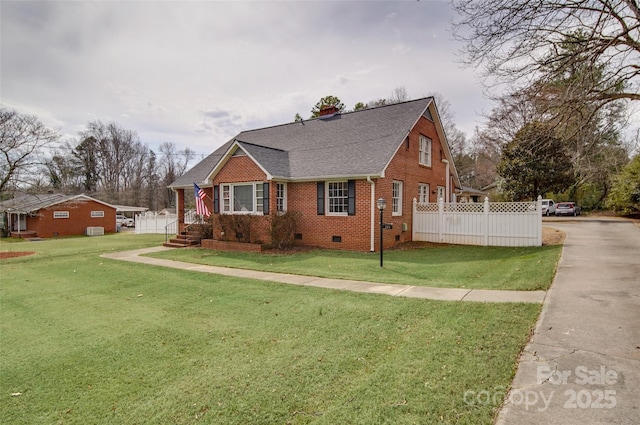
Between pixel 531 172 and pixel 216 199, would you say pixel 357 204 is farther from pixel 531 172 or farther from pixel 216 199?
pixel 531 172

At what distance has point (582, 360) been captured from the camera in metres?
3.59

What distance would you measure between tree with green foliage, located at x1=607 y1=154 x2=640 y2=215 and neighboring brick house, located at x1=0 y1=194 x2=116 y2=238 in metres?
47.3

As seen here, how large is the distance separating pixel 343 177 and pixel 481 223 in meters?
6.00

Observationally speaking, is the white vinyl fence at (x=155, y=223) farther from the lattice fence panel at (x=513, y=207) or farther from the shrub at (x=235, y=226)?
the lattice fence panel at (x=513, y=207)

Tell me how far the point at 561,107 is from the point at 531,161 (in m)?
20.6

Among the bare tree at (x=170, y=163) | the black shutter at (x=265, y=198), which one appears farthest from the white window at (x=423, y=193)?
the bare tree at (x=170, y=163)

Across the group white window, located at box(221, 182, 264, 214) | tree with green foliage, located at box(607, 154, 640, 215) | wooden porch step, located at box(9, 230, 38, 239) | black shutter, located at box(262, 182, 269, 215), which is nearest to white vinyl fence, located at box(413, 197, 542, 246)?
black shutter, located at box(262, 182, 269, 215)

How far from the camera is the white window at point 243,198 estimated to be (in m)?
14.6

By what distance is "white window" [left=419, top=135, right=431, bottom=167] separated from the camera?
55.3 ft

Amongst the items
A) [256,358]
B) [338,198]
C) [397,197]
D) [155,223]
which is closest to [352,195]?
[338,198]

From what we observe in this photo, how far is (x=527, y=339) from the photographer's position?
13.7 ft

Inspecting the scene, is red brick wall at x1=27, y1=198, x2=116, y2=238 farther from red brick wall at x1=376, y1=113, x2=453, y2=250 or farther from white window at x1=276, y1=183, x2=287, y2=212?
red brick wall at x1=376, y1=113, x2=453, y2=250

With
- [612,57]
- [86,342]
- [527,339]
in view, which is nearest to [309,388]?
[527,339]

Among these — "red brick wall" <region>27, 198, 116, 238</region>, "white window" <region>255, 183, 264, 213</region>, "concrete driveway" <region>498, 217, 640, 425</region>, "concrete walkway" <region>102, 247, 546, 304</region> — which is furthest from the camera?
"red brick wall" <region>27, 198, 116, 238</region>
